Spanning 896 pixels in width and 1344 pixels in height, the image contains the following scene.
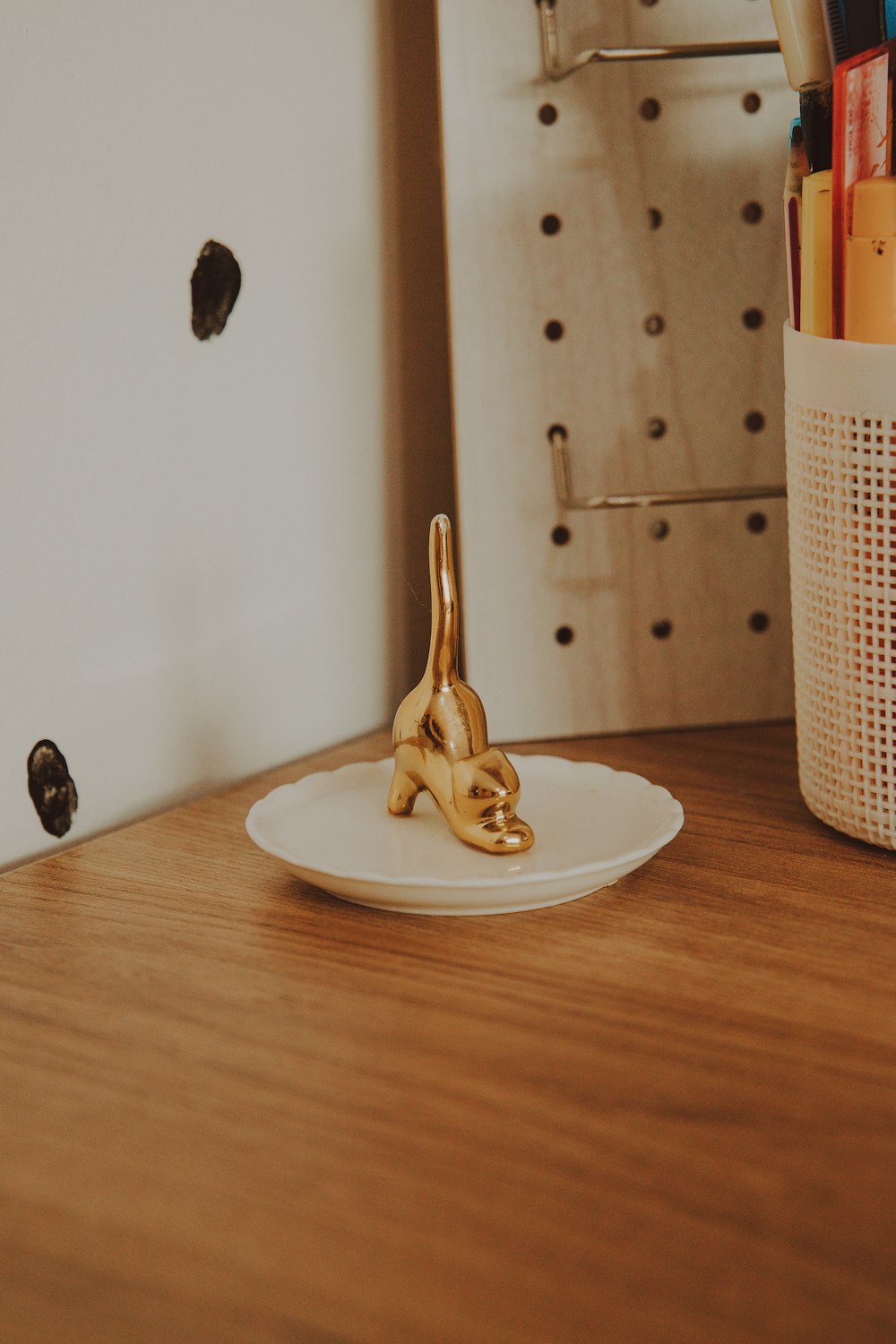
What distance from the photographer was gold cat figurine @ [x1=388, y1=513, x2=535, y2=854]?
529 mm

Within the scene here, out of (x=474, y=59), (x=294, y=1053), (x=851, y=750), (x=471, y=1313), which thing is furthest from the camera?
(x=474, y=59)

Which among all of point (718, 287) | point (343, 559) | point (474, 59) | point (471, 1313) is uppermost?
point (474, 59)

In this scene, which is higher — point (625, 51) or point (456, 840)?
point (625, 51)

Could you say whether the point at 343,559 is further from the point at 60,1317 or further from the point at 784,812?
the point at 60,1317

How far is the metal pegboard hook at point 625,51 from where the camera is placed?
65cm

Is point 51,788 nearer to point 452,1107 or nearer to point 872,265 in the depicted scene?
point 452,1107

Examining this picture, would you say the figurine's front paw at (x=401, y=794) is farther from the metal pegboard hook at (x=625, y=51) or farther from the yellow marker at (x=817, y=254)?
the metal pegboard hook at (x=625, y=51)

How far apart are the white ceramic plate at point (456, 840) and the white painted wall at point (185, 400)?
0.10 meters

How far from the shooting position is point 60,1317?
0.30m

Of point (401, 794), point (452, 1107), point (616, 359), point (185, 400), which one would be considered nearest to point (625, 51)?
point (616, 359)

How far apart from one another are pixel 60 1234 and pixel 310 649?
0.43 meters

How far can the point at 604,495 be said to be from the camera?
70 cm

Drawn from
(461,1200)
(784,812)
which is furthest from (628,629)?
(461,1200)

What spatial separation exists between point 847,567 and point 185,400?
0.32m
